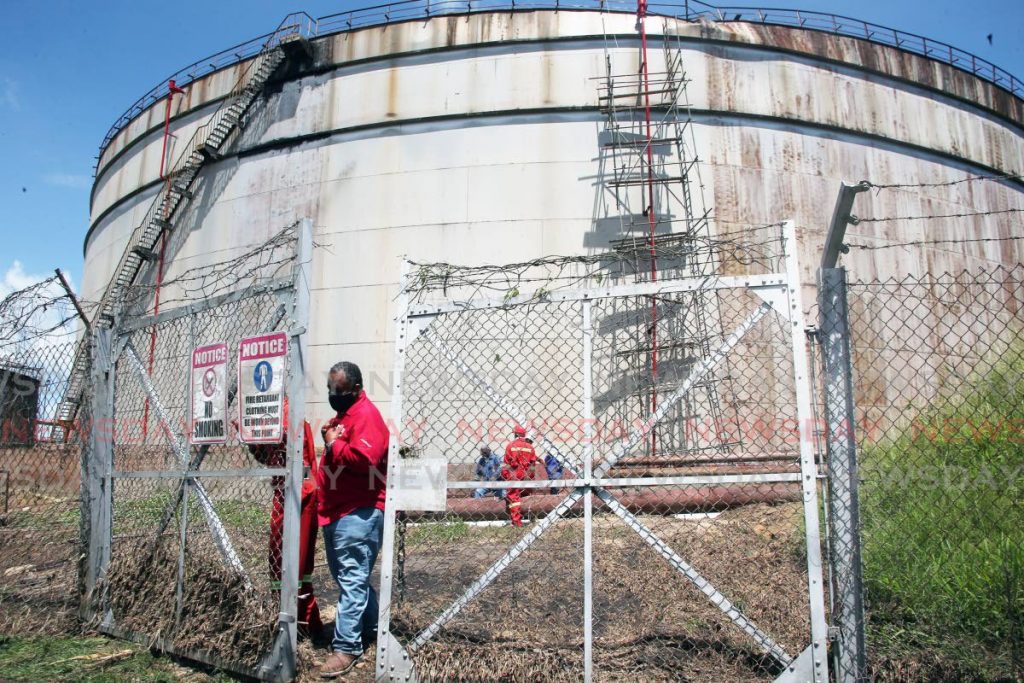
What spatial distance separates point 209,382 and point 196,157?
39.5 feet

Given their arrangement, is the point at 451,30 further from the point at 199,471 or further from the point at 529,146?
the point at 199,471

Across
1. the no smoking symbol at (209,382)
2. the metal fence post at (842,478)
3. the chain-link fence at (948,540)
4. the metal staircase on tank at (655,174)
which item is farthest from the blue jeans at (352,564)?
the metal staircase on tank at (655,174)

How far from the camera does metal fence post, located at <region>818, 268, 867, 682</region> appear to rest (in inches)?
129

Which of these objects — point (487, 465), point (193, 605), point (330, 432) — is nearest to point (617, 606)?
point (330, 432)

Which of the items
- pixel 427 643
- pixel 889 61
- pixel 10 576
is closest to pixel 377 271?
pixel 10 576

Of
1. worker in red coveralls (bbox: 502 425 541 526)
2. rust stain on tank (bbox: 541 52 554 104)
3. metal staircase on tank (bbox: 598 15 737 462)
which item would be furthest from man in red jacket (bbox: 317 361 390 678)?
rust stain on tank (bbox: 541 52 554 104)

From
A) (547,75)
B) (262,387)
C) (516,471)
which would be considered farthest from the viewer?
(547,75)

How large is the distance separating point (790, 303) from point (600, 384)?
327 inches

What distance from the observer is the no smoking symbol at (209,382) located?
4480mm

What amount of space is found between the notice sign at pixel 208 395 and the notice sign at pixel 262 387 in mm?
229

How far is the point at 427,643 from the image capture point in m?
3.86

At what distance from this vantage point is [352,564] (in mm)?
4145

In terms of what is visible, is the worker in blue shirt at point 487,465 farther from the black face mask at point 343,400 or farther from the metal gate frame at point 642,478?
the black face mask at point 343,400

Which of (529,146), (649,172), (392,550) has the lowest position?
(392,550)
